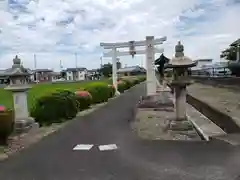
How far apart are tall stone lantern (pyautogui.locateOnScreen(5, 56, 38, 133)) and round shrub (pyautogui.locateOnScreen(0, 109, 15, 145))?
59.3 inches

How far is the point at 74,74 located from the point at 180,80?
346 feet

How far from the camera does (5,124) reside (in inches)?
337

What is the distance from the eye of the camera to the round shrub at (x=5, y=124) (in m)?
8.54

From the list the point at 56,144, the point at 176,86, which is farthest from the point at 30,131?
the point at 176,86

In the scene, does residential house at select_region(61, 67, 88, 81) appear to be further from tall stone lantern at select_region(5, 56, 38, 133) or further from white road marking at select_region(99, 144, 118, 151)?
white road marking at select_region(99, 144, 118, 151)

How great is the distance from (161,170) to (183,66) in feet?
15.1

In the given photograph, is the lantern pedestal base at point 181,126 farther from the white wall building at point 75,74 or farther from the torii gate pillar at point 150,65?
the white wall building at point 75,74

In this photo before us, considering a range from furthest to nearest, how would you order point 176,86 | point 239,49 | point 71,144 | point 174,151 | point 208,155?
point 239,49, point 176,86, point 71,144, point 174,151, point 208,155

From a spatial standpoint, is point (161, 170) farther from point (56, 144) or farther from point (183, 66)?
point (183, 66)

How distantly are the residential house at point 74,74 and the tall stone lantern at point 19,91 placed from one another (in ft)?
329

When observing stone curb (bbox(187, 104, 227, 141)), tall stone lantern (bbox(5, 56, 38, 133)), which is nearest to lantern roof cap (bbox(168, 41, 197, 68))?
stone curb (bbox(187, 104, 227, 141))

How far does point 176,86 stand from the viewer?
10461mm

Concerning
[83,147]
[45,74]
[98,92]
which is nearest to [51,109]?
[83,147]

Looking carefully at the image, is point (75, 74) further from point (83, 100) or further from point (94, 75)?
point (83, 100)
